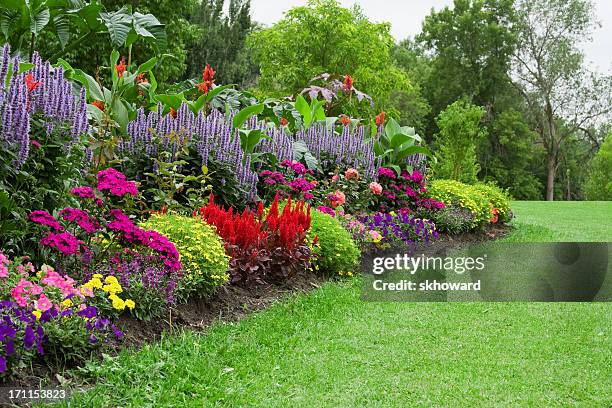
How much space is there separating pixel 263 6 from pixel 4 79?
24033 mm

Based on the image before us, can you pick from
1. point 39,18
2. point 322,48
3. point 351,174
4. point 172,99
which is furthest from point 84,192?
A: point 322,48

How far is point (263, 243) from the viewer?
499 centimetres

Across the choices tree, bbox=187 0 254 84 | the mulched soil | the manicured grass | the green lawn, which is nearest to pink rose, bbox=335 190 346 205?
the mulched soil

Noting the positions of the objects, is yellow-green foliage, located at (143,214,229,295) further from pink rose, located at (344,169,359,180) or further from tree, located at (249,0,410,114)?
tree, located at (249,0,410,114)

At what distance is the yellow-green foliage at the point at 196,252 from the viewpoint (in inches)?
160

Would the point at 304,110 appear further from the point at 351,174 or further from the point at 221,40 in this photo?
the point at 221,40

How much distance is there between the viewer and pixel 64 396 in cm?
277

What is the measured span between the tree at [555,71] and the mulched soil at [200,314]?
29373 millimetres

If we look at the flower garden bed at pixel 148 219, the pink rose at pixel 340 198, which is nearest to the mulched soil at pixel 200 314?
the flower garden bed at pixel 148 219

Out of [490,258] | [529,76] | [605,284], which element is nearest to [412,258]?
[490,258]

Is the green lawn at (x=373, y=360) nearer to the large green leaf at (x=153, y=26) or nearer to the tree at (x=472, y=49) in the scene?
the large green leaf at (x=153, y=26)

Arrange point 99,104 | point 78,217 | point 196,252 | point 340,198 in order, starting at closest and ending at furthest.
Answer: point 78,217 < point 196,252 < point 99,104 < point 340,198

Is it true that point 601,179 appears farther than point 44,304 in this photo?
Yes

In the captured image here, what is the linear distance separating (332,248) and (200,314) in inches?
68.2
